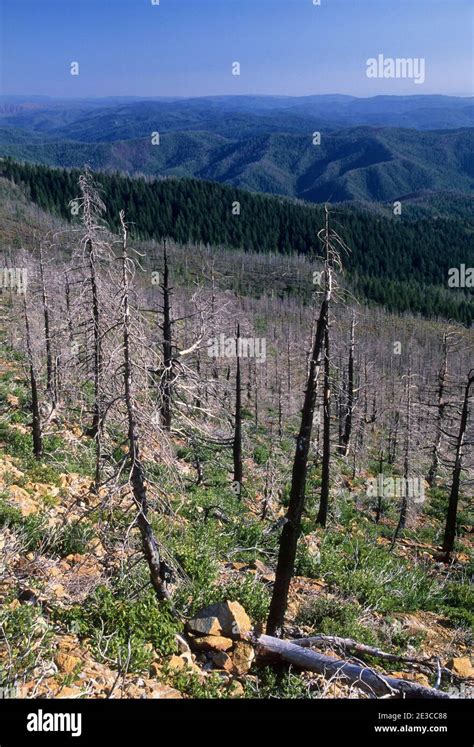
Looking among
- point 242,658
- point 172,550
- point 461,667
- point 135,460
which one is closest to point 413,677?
point 461,667

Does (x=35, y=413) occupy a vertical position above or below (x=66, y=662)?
above

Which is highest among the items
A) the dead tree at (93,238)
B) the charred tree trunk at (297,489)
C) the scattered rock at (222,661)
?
the dead tree at (93,238)

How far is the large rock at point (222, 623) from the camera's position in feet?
27.3

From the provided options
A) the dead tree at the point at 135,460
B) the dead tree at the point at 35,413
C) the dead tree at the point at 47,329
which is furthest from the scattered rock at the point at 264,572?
the dead tree at the point at 47,329

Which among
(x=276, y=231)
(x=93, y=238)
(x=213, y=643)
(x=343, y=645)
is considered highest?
(x=276, y=231)

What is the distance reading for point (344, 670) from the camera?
7.48m

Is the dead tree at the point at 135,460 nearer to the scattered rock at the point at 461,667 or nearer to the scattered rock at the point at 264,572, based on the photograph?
the scattered rock at the point at 264,572

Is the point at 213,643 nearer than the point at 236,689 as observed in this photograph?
No

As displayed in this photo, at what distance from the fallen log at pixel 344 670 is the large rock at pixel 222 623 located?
35 cm

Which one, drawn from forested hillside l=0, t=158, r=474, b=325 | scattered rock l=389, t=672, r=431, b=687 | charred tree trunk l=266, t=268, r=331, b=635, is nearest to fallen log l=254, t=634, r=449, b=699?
charred tree trunk l=266, t=268, r=331, b=635

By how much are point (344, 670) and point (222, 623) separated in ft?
6.67

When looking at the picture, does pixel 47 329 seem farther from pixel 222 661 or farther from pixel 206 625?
pixel 222 661
